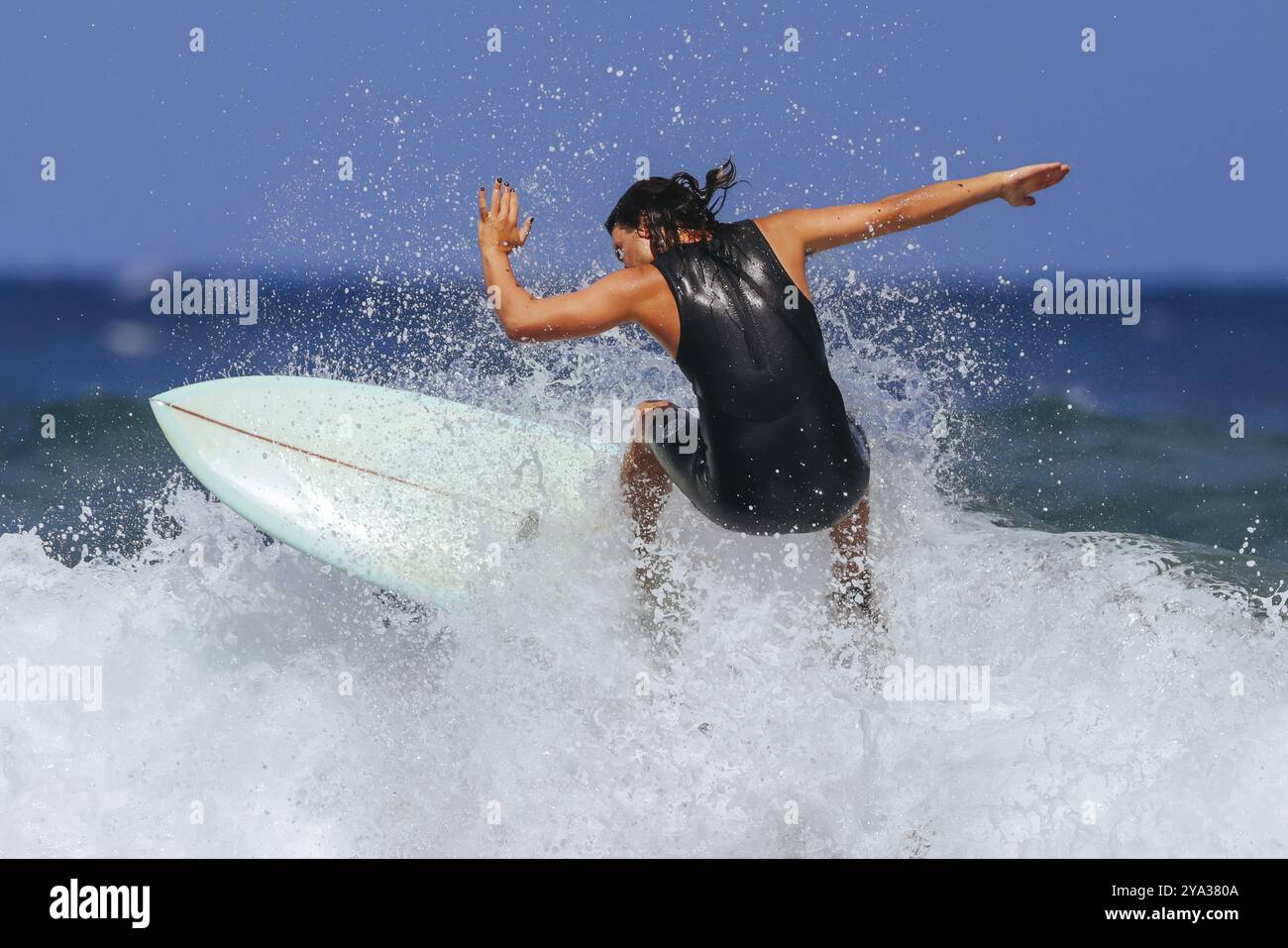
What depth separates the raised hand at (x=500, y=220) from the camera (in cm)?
426

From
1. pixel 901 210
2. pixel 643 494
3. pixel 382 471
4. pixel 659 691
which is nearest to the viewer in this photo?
pixel 901 210

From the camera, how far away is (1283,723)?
4.52m

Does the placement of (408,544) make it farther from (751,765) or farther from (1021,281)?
(1021,281)

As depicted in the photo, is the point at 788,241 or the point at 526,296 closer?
the point at 526,296

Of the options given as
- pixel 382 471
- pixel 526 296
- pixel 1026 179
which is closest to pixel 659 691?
pixel 526 296

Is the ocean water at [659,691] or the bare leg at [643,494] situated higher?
the bare leg at [643,494]

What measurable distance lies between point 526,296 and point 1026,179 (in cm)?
177

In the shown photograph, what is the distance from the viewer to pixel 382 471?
615 cm

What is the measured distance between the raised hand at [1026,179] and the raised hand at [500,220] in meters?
1.64

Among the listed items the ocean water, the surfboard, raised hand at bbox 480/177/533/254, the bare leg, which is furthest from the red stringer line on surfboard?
raised hand at bbox 480/177/533/254

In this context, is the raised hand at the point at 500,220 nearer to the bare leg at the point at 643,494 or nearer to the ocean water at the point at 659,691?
the bare leg at the point at 643,494

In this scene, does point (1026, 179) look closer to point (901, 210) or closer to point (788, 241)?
point (901, 210)

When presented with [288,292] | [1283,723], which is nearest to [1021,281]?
[288,292]

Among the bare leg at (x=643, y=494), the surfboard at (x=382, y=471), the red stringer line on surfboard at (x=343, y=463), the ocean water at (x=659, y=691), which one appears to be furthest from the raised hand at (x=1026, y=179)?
the red stringer line on surfboard at (x=343, y=463)
